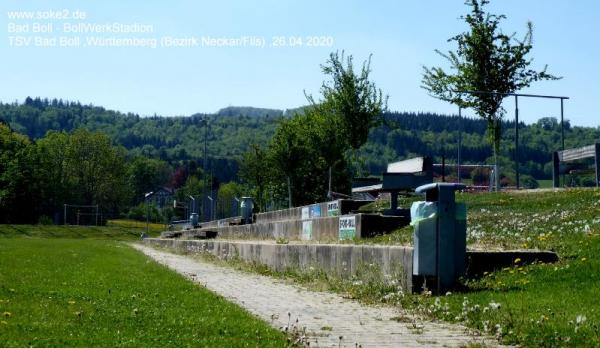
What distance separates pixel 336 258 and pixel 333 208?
22.0ft

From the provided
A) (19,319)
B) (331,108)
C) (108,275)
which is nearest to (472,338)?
(19,319)

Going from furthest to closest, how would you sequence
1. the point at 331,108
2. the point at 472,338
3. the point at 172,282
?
the point at 331,108 → the point at 172,282 → the point at 472,338

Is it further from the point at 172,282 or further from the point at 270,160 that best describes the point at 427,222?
the point at 270,160

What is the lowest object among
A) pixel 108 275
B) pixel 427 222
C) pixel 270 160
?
pixel 108 275

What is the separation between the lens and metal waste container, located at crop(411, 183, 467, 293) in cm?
962

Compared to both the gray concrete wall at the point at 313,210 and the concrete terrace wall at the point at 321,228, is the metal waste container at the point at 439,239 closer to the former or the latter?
the concrete terrace wall at the point at 321,228

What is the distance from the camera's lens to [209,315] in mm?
8195

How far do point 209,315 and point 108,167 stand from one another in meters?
120

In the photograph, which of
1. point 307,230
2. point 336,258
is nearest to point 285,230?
point 307,230

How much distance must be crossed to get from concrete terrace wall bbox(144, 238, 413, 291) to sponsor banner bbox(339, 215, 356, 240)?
1174 millimetres

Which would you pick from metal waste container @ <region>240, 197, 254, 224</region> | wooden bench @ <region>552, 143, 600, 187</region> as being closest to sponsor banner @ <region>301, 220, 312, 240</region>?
wooden bench @ <region>552, 143, 600, 187</region>

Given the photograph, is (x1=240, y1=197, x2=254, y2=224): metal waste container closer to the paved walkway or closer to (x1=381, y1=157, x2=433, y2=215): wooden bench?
(x1=381, y1=157, x2=433, y2=215): wooden bench

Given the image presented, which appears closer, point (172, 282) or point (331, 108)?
point (172, 282)

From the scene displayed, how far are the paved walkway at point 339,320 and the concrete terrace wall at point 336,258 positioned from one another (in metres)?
0.75
